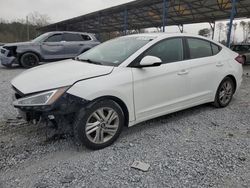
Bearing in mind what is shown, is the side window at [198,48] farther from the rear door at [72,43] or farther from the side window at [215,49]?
the rear door at [72,43]

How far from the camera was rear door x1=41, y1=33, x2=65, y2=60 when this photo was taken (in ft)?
32.7

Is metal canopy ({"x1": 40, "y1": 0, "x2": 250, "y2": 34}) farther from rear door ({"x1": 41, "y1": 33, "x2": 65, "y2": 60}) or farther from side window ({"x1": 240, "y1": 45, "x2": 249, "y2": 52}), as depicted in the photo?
rear door ({"x1": 41, "y1": 33, "x2": 65, "y2": 60})

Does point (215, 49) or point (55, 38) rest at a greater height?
point (55, 38)

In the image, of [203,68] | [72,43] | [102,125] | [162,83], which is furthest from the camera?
[72,43]

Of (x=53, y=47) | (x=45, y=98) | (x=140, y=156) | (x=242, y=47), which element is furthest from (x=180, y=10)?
(x=45, y=98)

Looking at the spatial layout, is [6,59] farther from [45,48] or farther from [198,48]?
[198,48]

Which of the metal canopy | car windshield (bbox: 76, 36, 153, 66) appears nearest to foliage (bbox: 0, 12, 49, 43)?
the metal canopy

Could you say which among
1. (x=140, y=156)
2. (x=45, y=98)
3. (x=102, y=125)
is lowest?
(x=140, y=156)

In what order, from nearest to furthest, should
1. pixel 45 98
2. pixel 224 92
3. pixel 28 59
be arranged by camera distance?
pixel 45 98, pixel 224 92, pixel 28 59

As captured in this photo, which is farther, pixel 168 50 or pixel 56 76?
pixel 168 50

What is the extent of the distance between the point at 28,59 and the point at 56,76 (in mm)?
7783

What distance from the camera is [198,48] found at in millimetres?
4070

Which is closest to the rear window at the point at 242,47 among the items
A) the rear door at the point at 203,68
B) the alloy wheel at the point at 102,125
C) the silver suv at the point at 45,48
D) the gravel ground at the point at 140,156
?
the silver suv at the point at 45,48

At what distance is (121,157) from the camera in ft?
9.04
